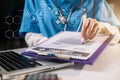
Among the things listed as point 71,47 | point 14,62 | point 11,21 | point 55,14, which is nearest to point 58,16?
point 55,14

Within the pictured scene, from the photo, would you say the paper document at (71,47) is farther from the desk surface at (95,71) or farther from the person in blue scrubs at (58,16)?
the person in blue scrubs at (58,16)

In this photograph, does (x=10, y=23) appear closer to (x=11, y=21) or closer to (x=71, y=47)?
(x=11, y=21)

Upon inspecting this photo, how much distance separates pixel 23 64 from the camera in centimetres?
55

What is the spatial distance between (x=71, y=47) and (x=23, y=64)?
0.56ft

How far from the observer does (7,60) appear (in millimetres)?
592

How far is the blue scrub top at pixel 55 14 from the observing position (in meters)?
1.07

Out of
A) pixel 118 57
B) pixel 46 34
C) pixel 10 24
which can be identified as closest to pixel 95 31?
pixel 118 57

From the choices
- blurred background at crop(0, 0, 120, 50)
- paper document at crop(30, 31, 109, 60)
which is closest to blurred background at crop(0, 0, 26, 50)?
blurred background at crop(0, 0, 120, 50)

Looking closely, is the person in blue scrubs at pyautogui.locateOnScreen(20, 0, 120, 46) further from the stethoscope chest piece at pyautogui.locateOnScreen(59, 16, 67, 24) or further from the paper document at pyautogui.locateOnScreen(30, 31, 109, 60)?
the paper document at pyautogui.locateOnScreen(30, 31, 109, 60)

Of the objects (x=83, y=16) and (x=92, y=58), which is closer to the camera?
(x=92, y=58)

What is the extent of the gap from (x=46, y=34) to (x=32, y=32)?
3.1 inches

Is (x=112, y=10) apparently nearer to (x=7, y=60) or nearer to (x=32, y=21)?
(x=32, y=21)

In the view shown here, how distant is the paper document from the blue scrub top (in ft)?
0.92

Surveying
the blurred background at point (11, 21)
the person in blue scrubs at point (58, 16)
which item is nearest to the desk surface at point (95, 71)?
the person in blue scrubs at point (58, 16)
